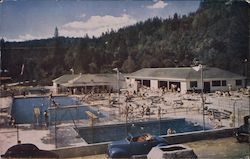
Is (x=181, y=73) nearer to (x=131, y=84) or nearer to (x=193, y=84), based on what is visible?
(x=193, y=84)

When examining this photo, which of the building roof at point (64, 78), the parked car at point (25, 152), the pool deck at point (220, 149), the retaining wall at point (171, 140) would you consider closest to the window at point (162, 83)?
the retaining wall at point (171, 140)

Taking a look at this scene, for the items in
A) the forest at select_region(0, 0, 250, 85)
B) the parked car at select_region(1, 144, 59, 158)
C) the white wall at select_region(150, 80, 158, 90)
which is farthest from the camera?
the white wall at select_region(150, 80, 158, 90)

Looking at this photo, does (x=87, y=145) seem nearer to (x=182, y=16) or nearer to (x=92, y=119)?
(x=92, y=119)

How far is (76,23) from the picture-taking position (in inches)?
149

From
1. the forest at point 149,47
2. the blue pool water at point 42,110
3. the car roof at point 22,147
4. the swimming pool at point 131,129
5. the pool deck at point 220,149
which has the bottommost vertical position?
the pool deck at point 220,149

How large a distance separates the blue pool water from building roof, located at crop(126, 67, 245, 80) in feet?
2.27

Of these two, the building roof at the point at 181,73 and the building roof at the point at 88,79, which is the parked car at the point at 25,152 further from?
the building roof at the point at 181,73

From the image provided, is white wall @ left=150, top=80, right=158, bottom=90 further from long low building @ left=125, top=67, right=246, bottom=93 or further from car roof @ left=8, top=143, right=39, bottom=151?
car roof @ left=8, top=143, right=39, bottom=151

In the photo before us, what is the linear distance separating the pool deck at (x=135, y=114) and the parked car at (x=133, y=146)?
11.8 inches

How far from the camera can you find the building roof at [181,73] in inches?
158

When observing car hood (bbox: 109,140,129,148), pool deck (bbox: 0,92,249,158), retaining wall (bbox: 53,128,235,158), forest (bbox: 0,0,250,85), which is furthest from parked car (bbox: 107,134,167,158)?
forest (bbox: 0,0,250,85)

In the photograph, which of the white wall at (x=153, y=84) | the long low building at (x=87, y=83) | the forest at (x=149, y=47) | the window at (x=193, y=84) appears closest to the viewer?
the forest at (x=149, y=47)

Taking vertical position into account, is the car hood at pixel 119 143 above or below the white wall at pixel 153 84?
below

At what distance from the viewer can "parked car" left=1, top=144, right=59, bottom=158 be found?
11.3 feet
